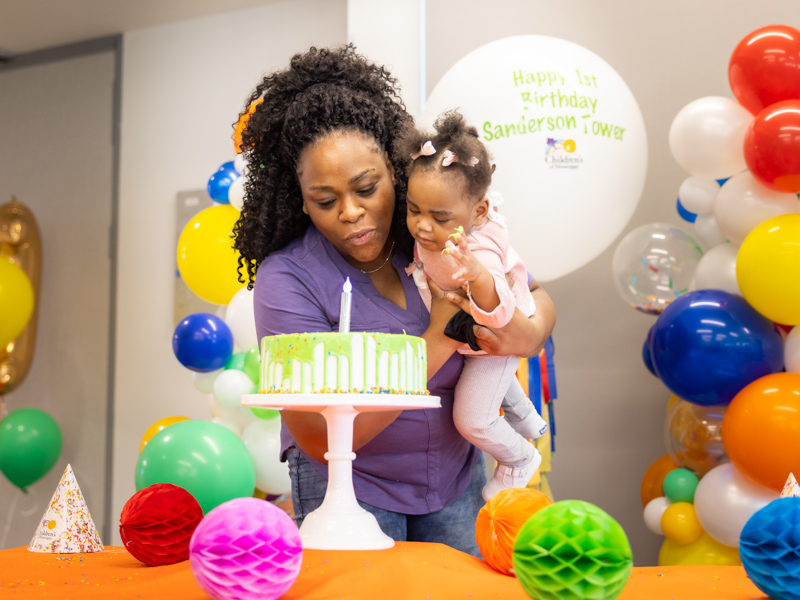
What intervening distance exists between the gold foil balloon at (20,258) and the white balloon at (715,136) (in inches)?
150

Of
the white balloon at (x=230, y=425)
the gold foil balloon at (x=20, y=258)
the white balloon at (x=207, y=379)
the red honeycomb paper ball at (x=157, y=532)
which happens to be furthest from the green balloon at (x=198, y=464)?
the gold foil balloon at (x=20, y=258)

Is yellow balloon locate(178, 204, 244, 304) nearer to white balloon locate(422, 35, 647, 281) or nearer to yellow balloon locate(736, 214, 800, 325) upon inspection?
white balloon locate(422, 35, 647, 281)

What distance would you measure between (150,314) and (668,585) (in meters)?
4.13

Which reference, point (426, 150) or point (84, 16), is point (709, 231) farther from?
point (84, 16)

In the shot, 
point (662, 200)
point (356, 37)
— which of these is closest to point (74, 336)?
point (356, 37)

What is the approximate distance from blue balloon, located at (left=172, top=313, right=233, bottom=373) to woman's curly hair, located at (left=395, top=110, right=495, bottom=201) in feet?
5.79

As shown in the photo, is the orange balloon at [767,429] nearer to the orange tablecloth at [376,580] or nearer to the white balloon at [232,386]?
the orange tablecloth at [376,580]

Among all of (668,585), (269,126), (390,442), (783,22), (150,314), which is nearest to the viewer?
(668,585)

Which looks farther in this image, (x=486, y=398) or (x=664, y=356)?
(x=664, y=356)

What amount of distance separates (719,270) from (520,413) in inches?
46.0

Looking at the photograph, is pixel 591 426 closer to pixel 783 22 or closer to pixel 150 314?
pixel 783 22

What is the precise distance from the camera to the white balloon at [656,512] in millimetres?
2910

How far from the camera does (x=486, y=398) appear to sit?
1652 mm

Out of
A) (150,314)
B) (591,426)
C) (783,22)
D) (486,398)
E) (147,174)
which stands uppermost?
(783,22)
